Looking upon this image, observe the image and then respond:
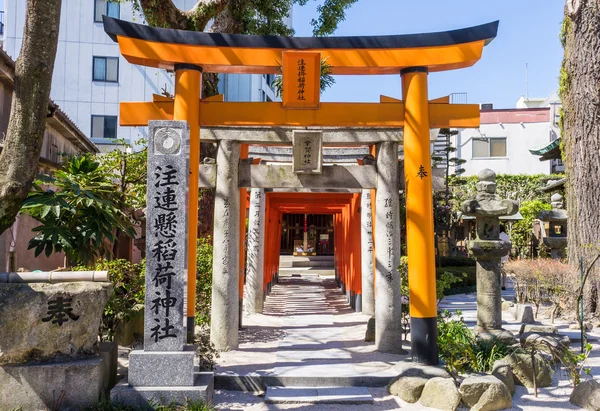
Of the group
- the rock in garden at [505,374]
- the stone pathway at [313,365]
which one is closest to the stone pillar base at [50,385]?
the stone pathway at [313,365]

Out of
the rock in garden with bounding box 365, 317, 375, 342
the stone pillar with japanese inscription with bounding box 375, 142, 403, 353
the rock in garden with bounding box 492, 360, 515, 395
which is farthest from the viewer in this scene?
the rock in garden with bounding box 365, 317, 375, 342

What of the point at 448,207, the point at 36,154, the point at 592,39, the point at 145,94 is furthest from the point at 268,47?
the point at 145,94

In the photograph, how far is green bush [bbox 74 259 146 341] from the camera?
27.3 feet

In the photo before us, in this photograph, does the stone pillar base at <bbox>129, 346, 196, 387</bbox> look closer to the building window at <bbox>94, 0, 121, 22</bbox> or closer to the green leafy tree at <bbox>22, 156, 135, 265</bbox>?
the green leafy tree at <bbox>22, 156, 135, 265</bbox>

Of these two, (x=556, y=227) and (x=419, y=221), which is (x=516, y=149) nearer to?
(x=556, y=227)

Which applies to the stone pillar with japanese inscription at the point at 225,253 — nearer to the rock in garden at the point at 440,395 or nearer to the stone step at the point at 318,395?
the stone step at the point at 318,395

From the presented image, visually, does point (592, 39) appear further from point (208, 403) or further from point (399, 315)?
point (208, 403)

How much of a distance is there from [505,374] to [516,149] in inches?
1098

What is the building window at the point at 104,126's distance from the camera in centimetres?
2562

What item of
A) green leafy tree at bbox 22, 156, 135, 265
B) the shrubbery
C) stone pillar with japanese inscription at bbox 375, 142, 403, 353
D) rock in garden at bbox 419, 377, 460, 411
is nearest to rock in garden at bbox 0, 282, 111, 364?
green leafy tree at bbox 22, 156, 135, 265

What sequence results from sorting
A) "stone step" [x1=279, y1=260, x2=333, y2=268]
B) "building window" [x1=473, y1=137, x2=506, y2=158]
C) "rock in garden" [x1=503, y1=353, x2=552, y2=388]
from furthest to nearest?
1. "building window" [x1=473, y1=137, x2=506, y2=158]
2. "stone step" [x1=279, y1=260, x2=333, y2=268]
3. "rock in garden" [x1=503, y1=353, x2=552, y2=388]

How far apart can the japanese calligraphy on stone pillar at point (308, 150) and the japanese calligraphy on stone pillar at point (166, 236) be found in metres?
2.45

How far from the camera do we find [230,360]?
27.4ft

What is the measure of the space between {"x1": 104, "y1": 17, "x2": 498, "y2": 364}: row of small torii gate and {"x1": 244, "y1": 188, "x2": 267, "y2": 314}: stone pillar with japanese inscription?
4387 millimetres
